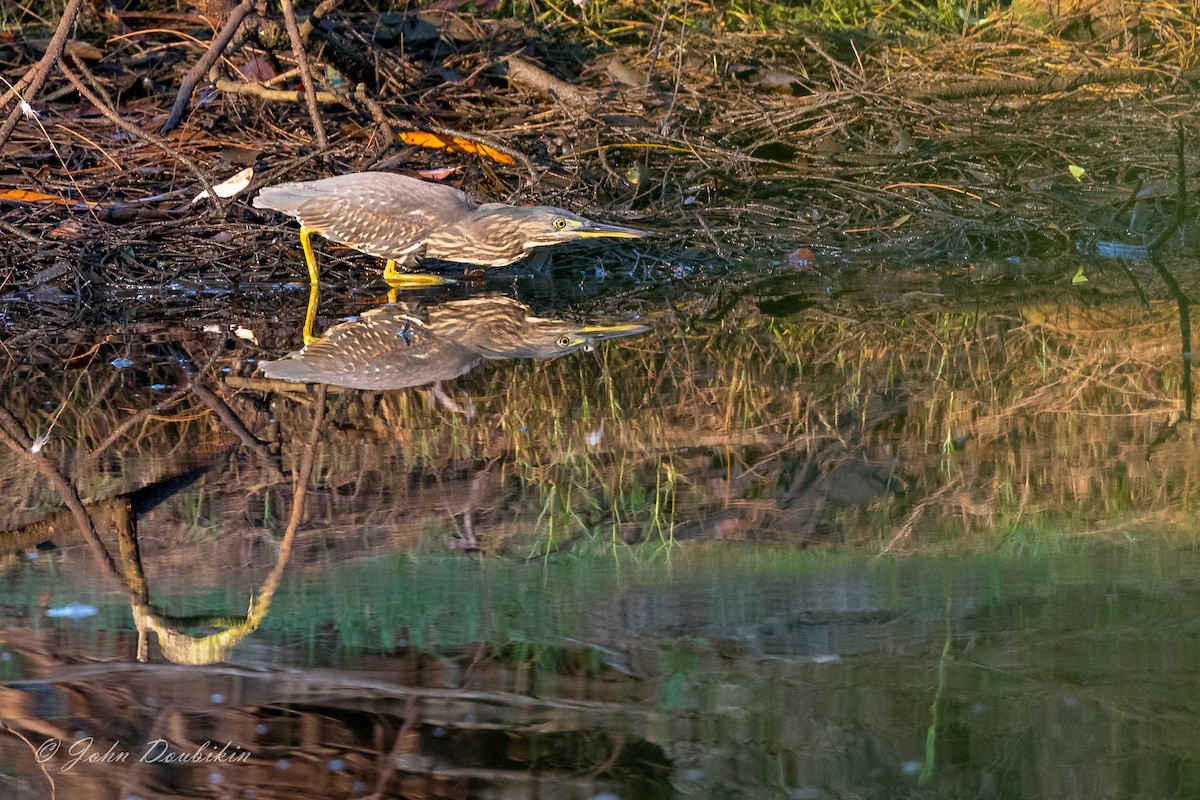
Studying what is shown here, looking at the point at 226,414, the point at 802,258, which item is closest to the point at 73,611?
the point at 226,414

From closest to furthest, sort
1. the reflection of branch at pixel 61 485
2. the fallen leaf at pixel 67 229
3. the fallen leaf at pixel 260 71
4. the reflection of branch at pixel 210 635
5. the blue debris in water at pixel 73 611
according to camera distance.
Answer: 1. the reflection of branch at pixel 210 635
2. the blue debris in water at pixel 73 611
3. the reflection of branch at pixel 61 485
4. the fallen leaf at pixel 67 229
5. the fallen leaf at pixel 260 71

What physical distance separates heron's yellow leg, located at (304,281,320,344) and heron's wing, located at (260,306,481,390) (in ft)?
0.18

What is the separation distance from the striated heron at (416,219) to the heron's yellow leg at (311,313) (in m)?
0.28

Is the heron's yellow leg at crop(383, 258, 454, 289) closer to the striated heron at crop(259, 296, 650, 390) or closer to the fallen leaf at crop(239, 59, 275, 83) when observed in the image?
the striated heron at crop(259, 296, 650, 390)

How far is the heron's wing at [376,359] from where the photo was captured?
3.82 meters

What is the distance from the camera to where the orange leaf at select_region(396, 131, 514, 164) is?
627cm

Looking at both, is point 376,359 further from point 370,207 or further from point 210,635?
point 210,635

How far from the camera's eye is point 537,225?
204 inches

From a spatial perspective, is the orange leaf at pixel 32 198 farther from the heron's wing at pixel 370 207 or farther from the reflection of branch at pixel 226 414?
the reflection of branch at pixel 226 414

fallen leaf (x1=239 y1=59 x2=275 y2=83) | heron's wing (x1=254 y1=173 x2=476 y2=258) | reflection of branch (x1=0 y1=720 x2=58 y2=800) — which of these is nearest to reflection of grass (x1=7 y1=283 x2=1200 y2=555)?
reflection of branch (x1=0 y1=720 x2=58 y2=800)

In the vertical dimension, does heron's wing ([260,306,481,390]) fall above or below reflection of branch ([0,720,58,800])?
above

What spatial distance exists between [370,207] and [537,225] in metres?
0.65

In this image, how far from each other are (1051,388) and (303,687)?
2333 mm

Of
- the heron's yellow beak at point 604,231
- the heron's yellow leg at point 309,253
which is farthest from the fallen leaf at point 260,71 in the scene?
the heron's yellow beak at point 604,231
